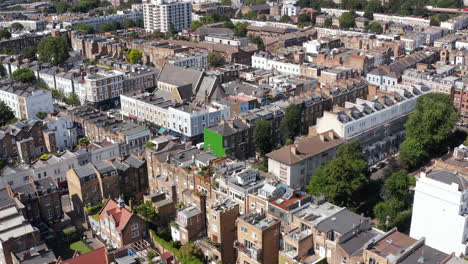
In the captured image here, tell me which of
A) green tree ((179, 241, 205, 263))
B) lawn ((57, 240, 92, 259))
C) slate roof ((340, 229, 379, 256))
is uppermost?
slate roof ((340, 229, 379, 256))

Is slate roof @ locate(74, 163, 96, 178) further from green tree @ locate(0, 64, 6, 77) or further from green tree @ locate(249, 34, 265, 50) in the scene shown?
green tree @ locate(249, 34, 265, 50)

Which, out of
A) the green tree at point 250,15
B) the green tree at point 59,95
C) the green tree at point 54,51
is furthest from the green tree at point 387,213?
the green tree at point 250,15

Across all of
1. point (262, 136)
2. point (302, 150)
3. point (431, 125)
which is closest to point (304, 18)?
point (431, 125)

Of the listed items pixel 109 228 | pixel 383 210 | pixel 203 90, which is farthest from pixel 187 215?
pixel 203 90

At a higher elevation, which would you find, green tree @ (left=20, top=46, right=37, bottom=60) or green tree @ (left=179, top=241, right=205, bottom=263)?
green tree @ (left=20, top=46, right=37, bottom=60)

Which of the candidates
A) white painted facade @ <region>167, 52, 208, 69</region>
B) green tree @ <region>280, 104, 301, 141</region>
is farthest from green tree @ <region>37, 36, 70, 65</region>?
green tree @ <region>280, 104, 301, 141</region>

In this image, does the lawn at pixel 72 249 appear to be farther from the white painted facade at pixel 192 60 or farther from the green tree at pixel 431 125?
the white painted facade at pixel 192 60
